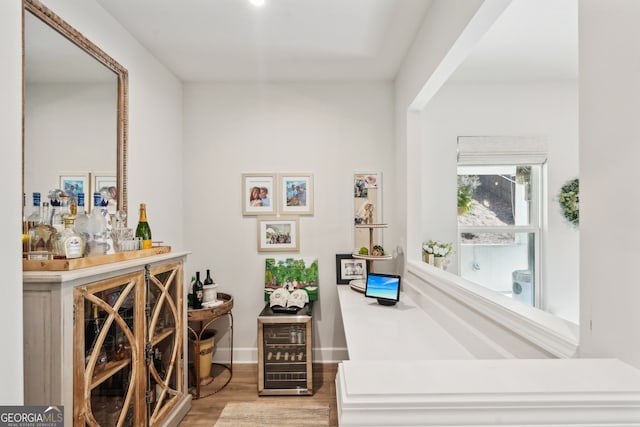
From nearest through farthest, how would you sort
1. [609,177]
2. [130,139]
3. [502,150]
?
[609,177]
[130,139]
[502,150]

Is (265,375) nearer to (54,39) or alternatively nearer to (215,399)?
(215,399)

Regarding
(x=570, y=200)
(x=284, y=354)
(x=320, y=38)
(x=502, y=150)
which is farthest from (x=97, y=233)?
(x=570, y=200)

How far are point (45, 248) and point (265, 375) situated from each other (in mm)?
1835

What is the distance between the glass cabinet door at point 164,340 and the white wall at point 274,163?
960 millimetres

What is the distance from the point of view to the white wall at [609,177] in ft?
2.54

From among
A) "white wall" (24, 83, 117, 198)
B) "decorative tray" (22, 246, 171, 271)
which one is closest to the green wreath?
"decorative tray" (22, 246, 171, 271)

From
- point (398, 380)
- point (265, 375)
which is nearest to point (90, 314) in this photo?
point (398, 380)

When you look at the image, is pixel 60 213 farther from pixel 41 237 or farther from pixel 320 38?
pixel 320 38

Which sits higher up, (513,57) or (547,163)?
(513,57)

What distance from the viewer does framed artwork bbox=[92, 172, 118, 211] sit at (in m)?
2.08

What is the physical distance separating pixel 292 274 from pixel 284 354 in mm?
734

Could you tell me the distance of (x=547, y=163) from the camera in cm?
343

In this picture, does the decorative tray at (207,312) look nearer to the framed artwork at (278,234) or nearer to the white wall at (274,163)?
the white wall at (274,163)
